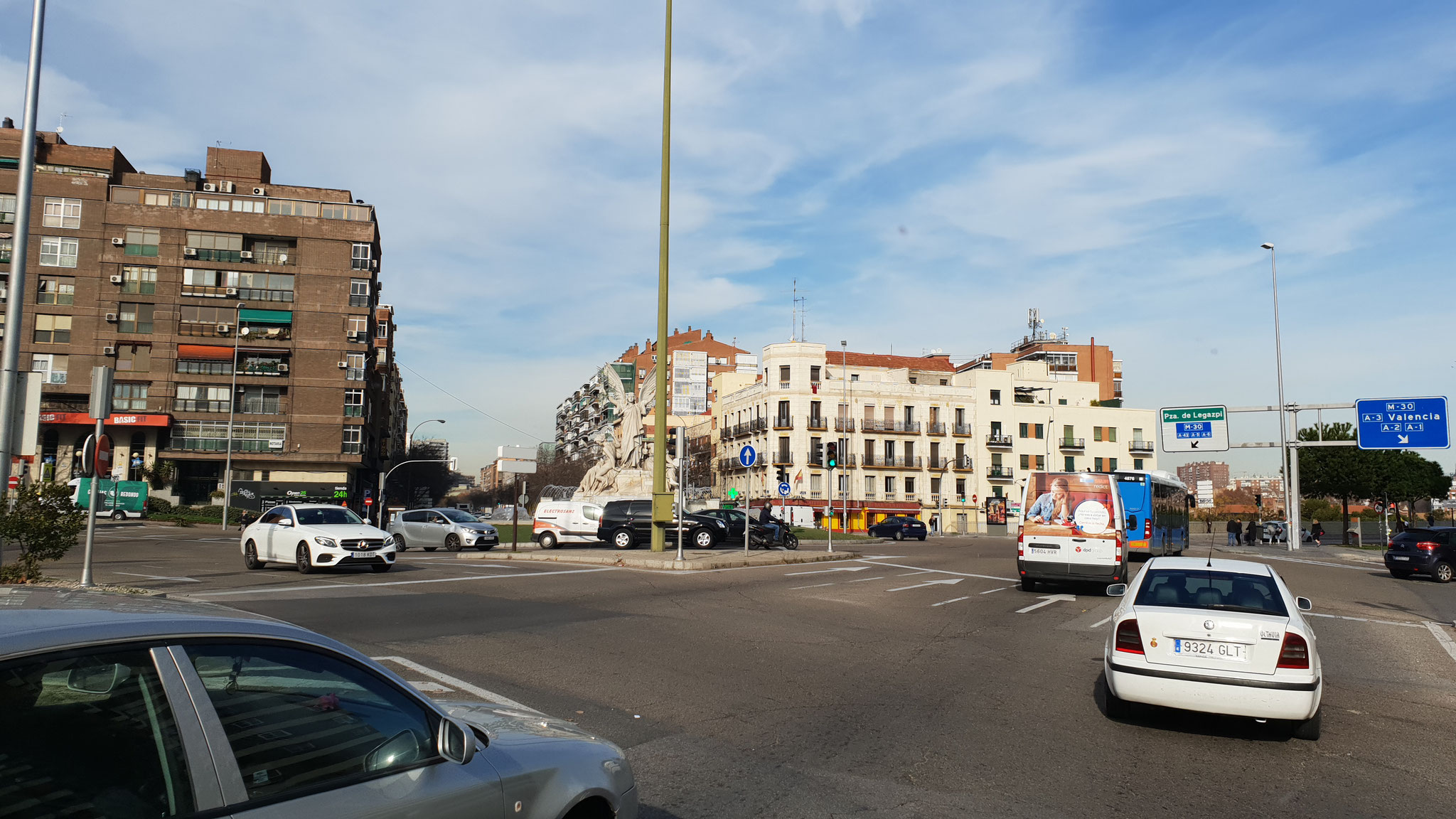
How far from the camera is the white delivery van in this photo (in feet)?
59.4

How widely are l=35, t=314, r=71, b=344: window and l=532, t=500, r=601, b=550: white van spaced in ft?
160

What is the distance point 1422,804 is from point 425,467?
342 ft

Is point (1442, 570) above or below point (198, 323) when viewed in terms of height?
below

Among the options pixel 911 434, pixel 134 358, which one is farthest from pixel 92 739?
pixel 911 434

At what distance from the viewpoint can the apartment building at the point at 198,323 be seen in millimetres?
64125

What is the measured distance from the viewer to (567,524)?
33938 millimetres

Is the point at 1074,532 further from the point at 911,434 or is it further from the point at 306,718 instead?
the point at 911,434

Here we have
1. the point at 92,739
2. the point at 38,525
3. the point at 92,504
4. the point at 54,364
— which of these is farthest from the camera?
the point at 54,364

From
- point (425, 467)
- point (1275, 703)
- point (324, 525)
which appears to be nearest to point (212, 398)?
point (425, 467)

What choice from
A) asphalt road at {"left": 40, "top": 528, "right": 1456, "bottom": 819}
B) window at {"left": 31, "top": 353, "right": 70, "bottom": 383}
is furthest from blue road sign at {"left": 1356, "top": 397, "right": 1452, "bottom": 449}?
window at {"left": 31, "top": 353, "right": 70, "bottom": 383}

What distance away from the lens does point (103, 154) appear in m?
69.2

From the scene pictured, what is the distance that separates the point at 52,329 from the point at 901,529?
57653 millimetres

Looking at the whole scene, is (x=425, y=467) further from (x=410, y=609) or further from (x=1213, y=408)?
(x=410, y=609)

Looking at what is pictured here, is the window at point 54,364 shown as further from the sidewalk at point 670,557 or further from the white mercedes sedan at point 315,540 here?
the white mercedes sedan at point 315,540
